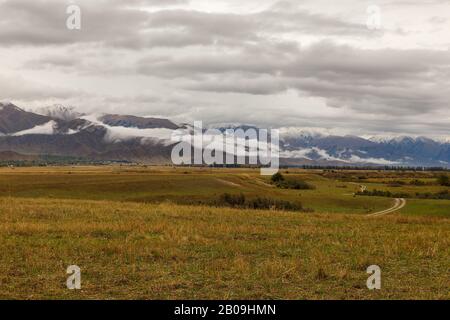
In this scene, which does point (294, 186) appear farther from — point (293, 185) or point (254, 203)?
point (254, 203)

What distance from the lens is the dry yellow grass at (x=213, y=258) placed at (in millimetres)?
16219

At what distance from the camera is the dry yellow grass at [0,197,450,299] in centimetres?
1622

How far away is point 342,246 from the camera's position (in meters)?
24.8

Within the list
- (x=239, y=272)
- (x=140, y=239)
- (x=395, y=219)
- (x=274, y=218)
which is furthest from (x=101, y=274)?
(x=395, y=219)

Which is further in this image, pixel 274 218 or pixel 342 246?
pixel 274 218

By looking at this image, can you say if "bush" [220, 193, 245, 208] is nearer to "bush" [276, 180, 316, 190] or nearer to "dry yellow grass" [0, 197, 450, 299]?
"dry yellow grass" [0, 197, 450, 299]

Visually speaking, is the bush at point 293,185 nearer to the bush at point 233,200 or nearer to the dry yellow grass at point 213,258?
the bush at point 233,200

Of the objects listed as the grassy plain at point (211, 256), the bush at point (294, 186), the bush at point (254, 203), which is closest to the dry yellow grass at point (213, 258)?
the grassy plain at point (211, 256)

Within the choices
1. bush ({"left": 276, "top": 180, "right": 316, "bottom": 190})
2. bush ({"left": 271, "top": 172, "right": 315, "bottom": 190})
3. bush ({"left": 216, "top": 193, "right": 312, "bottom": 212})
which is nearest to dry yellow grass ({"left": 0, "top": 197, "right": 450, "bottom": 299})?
bush ({"left": 216, "top": 193, "right": 312, "bottom": 212})

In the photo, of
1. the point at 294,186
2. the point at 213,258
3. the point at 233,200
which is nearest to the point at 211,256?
the point at 213,258

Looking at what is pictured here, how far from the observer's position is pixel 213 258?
21.5m

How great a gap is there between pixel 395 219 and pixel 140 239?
72.6 feet

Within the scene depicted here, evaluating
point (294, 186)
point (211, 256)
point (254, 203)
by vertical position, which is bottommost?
point (294, 186)
